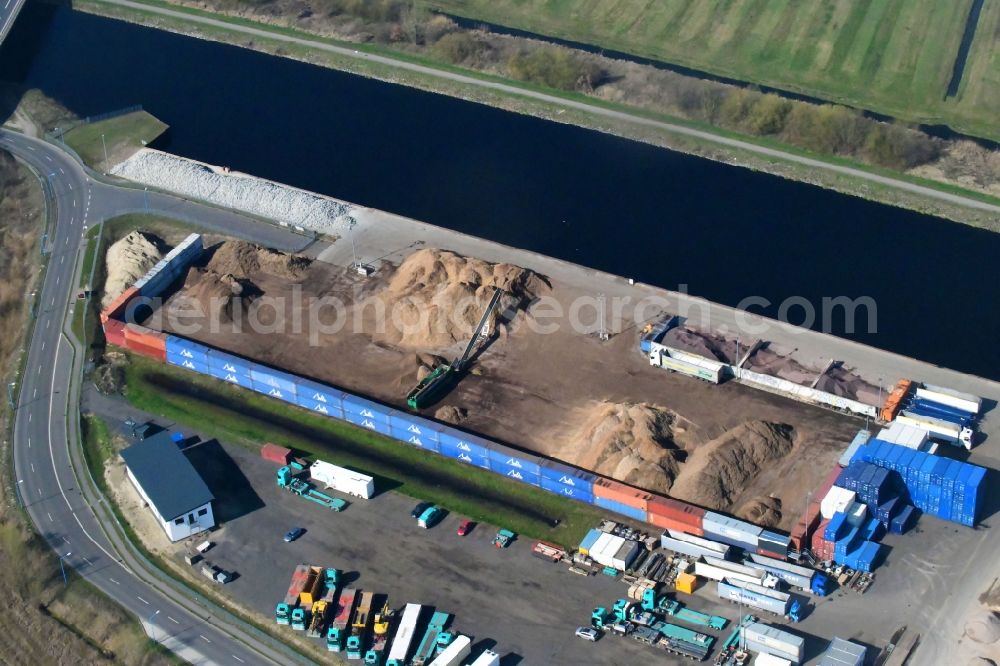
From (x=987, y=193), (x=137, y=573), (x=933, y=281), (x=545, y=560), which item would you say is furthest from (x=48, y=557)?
(x=987, y=193)

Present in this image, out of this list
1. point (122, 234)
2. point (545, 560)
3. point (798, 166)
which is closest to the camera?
point (545, 560)

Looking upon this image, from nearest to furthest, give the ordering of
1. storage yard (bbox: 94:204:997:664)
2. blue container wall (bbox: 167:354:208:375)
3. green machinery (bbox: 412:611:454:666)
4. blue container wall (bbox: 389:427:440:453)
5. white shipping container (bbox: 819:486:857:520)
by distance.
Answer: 1. green machinery (bbox: 412:611:454:666)
2. storage yard (bbox: 94:204:997:664)
3. white shipping container (bbox: 819:486:857:520)
4. blue container wall (bbox: 389:427:440:453)
5. blue container wall (bbox: 167:354:208:375)

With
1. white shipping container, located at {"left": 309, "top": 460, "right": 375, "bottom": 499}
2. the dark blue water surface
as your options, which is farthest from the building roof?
the dark blue water surface

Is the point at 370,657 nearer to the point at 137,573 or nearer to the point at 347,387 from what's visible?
the point at 137,573

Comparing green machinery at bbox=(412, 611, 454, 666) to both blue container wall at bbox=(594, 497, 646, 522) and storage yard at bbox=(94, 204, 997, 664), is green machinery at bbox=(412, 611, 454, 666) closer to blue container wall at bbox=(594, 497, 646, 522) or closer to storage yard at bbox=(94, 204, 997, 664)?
storage yard at bbox=(94, 204, 997, 664)

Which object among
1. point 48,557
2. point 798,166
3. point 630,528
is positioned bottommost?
point 48,557

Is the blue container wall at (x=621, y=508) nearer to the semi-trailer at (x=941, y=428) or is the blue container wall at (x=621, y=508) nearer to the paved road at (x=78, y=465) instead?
the semi-trailer at (x=941, y=428)

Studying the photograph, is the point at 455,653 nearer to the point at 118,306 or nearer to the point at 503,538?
the point at 503,538
